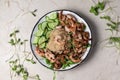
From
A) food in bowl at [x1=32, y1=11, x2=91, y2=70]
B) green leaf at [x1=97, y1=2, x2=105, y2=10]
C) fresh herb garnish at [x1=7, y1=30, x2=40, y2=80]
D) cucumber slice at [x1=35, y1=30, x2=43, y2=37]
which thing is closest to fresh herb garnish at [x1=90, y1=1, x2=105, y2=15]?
green leaf at [x1=97, y1=2, x2=105, y2=10]

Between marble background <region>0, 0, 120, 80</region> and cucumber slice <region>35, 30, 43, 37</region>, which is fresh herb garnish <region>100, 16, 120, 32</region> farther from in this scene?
cucumber slice <region>35, 30, 43, 37</region>

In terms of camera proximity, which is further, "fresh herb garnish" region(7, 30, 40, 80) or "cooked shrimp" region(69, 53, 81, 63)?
"fresh herb garnish" region(7, 30, 40, 80)

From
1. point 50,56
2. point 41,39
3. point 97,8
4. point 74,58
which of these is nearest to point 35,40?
point 41,39

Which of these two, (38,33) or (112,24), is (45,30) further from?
(112,24)

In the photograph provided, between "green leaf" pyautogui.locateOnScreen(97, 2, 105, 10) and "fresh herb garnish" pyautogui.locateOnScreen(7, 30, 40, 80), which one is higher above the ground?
"green leaf" pyautogui.locateOnScreen(97, 2, 105, 10)

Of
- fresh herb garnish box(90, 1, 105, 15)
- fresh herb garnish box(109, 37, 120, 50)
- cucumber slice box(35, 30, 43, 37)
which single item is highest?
fresh herb garnish box(90, 1, 105, 15)

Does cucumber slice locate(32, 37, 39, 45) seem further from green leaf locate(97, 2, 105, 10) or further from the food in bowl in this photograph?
green leaf locate(97, 2, 105, 10)

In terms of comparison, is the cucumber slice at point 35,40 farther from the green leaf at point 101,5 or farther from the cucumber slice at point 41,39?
the green leaf at point 101,5
